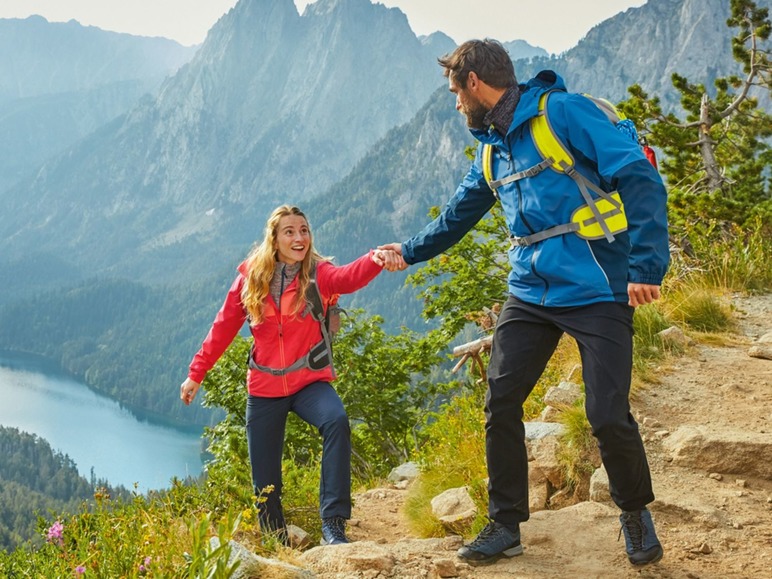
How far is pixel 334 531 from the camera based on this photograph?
4.39m

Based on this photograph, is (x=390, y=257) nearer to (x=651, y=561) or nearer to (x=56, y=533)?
(x=651, y=561)

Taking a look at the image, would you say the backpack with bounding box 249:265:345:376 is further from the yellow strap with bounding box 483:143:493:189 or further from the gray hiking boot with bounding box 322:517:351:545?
the yellow strap with bounding box 483:143:493:189

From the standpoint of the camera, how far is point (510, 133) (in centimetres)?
347

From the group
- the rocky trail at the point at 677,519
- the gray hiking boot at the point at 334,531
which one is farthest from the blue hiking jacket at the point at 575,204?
the gray hiking boot at the point at 334,531

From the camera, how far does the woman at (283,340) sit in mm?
4617

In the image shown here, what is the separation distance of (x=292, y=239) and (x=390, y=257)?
2.05 ft

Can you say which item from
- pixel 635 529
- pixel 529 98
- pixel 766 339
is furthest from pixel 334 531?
pixel 766 339

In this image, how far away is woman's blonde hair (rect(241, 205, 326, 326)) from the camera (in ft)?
15.2

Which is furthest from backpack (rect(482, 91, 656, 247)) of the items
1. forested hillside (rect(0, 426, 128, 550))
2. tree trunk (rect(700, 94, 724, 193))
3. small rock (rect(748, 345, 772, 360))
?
forested hillside (rect(0, 426, 128, 550))

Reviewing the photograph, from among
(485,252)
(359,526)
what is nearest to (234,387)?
(485,252)

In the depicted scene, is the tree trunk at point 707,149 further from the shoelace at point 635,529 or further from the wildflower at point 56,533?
the wildflower at point 56,533

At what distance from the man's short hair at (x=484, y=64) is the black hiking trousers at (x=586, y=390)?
104 centimetres

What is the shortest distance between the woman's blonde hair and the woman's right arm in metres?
0.10

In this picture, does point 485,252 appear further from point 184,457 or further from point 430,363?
point 184,457
